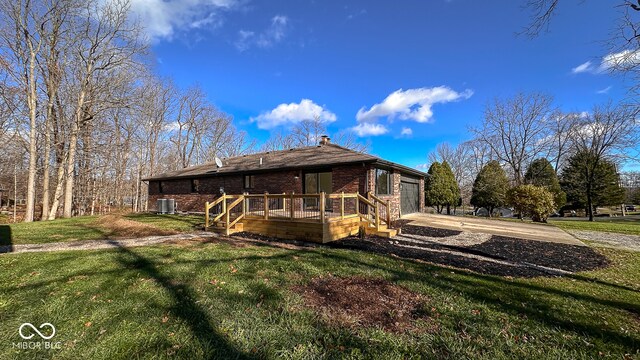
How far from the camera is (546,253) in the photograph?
7.01m

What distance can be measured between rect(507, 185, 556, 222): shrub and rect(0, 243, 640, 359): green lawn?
1144cm

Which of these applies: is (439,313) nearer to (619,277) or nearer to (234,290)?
(234,290)

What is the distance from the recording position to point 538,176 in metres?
25.1

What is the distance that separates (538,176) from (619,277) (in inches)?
998

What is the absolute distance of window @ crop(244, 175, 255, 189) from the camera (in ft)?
48.2

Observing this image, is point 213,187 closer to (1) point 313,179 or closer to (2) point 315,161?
(1) point 313,179

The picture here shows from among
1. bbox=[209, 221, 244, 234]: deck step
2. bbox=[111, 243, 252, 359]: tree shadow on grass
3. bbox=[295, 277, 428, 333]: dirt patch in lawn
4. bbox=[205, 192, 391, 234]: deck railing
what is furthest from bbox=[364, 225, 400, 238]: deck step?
bbox=[111, 243, 252, 359]: tree shadow on grass

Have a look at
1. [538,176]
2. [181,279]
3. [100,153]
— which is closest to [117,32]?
[100,153]

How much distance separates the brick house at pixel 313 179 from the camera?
441 inches

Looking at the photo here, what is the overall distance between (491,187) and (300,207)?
20.9m

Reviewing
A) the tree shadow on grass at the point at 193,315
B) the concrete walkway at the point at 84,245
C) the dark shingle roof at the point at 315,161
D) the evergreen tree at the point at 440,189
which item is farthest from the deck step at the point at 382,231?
the evergreen tree at the point at 440,189

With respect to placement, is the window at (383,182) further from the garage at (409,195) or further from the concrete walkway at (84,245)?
the concrete walkway at (84,245)

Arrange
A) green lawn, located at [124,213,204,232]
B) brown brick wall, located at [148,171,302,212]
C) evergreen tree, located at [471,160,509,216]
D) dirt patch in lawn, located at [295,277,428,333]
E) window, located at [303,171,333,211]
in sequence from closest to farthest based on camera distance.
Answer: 1. dirt patch in lawn, located at [295,277,428,333]
2. green lawn, located at [124,213,204,232]
3. window, located at [303,171,333,211]
4. brown brick wall, located at [148,171,302,212]
5. evergreen tree, located at [471,160,509,216]

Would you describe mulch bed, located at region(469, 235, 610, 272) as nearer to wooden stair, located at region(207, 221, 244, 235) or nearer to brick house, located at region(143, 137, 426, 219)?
brick house, located at region(143, 137, 426, 219)
